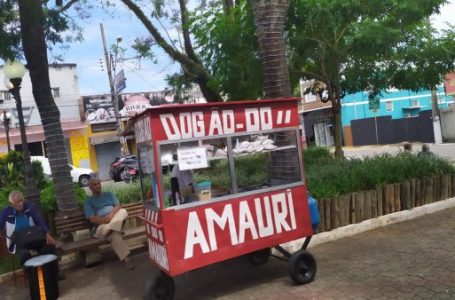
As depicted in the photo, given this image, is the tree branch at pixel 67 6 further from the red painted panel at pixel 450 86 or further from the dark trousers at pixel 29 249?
the red painted panel at pixel 450 86

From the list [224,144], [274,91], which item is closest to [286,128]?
[224,144]

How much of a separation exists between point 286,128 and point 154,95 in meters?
31.0

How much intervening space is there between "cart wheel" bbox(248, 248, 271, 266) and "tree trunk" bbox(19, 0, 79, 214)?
3240 millimetres

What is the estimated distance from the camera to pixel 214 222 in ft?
16.7

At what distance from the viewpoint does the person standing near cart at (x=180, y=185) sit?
16.8ft

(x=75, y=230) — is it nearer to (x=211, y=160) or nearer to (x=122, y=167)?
(x=211, y=160)

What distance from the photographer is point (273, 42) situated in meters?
7.38

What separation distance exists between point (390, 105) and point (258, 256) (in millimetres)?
37435

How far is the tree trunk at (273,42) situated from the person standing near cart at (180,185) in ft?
8.04

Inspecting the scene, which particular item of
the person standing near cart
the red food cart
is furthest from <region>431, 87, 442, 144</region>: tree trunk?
the person standing near cart

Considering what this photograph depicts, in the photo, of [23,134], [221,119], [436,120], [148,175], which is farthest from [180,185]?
[436,120]

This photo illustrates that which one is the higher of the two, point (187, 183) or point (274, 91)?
point (274, 91)

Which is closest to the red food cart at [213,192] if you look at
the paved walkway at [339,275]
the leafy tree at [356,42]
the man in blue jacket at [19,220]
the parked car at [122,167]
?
A: the paved walkway at [339,275]

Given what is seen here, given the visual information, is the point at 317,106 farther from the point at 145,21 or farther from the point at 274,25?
the point at 274,25
